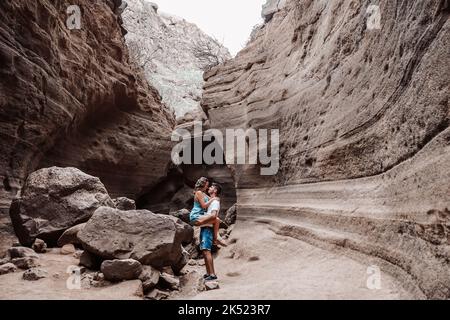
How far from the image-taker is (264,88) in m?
10.3

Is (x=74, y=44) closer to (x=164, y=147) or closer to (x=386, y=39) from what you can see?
(x=164, y=147)

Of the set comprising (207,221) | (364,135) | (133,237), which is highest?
(364,135)

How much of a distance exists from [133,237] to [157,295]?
1017 mm

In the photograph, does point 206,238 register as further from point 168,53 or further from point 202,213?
point 168,53

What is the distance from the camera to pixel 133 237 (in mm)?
5383

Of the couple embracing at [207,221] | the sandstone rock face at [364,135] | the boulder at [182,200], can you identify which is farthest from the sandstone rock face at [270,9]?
the couple embracing at [207,221]

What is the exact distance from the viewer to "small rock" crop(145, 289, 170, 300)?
4.67 metres

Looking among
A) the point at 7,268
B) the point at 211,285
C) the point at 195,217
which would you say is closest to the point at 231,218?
the point at 195,217

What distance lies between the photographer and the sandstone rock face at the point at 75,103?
7.76 m

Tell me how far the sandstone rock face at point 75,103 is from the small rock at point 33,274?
11.9ft

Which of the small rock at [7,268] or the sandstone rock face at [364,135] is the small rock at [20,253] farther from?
the sandstone rock face at [364,135]

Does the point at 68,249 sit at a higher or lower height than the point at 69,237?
lower

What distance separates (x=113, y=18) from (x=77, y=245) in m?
9.36
